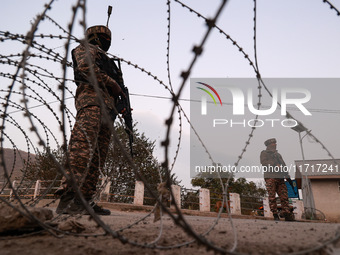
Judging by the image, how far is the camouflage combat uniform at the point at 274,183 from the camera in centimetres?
544

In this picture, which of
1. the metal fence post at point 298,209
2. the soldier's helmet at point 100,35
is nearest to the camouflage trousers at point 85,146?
the soldier's helmet at point 100,35

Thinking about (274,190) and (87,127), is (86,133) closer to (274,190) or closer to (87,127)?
(87,127)

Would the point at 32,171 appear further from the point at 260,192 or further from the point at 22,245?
the point at 260,192

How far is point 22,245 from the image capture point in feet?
3.76

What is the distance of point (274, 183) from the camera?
565 cm

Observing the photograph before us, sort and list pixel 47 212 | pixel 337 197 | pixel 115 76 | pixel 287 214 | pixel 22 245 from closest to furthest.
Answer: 1. pixel 22 245
2. pixel 47 212
3. pixel 115 76
4. pixel 287 214
5. pixel 337 197

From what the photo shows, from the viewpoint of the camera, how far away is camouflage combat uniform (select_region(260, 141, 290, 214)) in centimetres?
544

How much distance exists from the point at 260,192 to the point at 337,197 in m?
18.1

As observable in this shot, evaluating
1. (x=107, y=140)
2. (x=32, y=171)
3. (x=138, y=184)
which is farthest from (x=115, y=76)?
(x=32, y=171)

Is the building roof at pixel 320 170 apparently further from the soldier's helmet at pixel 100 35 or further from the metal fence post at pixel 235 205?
the soldier's helmet at pixel 100 35

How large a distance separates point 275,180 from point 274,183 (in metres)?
0.07

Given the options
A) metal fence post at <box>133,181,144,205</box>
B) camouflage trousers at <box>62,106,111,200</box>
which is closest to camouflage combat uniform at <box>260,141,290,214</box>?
camouflage trousers at <box>62,106,111,200</box>

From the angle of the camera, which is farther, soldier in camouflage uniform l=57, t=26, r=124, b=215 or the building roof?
the building roof

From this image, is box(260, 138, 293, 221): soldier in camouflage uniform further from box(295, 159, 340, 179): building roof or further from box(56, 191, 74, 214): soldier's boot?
box(295, 159, 340, 179): building roof
